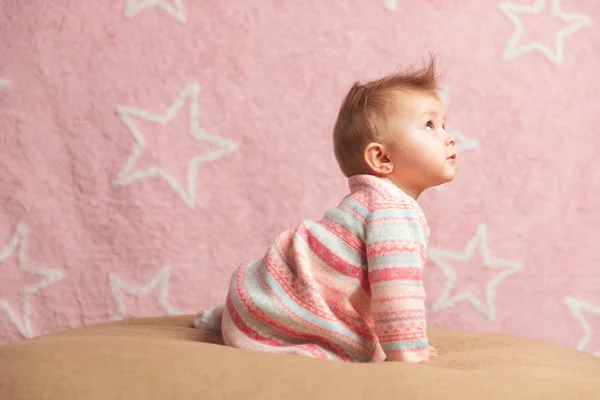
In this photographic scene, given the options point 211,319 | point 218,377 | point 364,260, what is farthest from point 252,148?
point 218,377

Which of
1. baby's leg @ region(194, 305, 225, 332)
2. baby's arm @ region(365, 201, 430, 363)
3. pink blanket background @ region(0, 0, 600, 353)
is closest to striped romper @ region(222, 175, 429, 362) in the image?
baby's arm @ region(365, 201, 430, 363)

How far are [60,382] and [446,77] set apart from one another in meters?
1.59

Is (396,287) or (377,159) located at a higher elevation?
(377,159)

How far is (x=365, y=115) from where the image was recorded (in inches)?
53.6

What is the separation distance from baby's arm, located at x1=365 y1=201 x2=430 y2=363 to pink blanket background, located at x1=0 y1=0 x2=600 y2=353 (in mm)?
882

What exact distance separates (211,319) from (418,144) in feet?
1.67

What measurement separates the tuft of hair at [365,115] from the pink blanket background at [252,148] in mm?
715

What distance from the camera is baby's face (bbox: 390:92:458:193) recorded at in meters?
1.34

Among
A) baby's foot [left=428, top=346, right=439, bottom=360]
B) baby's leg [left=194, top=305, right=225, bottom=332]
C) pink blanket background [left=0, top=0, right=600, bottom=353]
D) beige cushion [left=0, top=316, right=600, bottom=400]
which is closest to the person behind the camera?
beige cushion [left=0, top=316, right=600, bottom=400]

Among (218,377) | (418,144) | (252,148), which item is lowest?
(218,377)

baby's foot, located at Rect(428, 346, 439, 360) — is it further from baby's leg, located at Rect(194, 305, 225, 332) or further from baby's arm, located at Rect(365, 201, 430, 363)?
baby's leg, located at Rect(194, 305, 225, 332)

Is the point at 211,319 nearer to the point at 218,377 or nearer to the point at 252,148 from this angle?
the point at 218,377

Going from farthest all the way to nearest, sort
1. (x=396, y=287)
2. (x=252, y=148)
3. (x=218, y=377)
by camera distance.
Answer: (x=252, y=148) < (x=396, y=287) < (x=218, y=377)

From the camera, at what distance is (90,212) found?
2045mm
